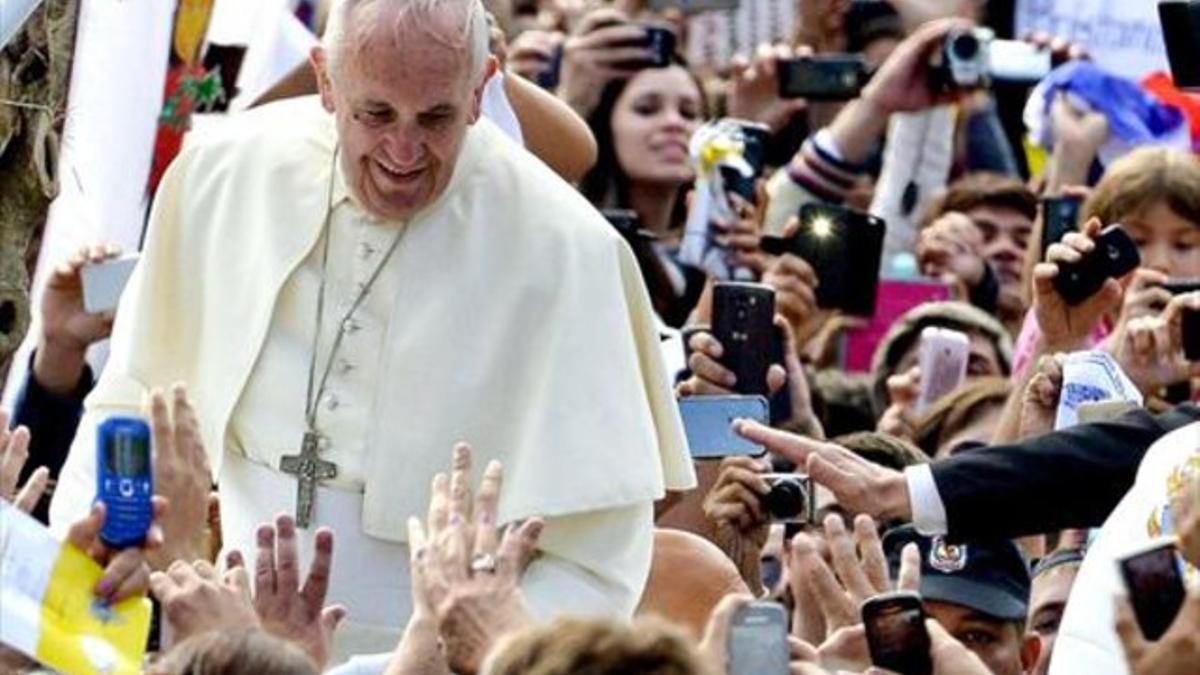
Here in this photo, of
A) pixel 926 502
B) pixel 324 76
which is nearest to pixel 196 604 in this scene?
pixel 324 76

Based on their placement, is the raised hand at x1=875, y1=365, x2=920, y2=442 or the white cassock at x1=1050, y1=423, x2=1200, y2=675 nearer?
the white cassock at x1=1050, y1=423, x2=1200, y2=675

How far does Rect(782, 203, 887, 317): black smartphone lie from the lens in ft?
38.4

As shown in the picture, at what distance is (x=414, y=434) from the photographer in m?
8.66

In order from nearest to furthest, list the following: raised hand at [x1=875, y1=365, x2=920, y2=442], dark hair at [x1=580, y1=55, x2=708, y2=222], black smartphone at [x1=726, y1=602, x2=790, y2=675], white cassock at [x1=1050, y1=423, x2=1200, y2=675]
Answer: black smartphone at [x1=726, y1=602, x2=790, y2=675], white cassock at [x1=1050, y1=423, x2=1200, y2=675], raised hand at [x1=875, y1=365, x2=920, y2=442], dark hair at [x1=580, y1=55, x2=708, y2=222]

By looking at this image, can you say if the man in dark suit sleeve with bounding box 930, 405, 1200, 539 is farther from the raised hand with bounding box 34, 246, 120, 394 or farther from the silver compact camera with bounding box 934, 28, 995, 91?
the silver compact camera with bounding box 934, 28, 995, 91

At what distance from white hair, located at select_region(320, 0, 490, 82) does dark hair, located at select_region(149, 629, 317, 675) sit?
1664 mm

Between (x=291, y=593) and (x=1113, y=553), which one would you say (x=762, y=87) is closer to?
(x=1113, y=553)

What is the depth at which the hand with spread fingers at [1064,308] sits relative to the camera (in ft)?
34.2

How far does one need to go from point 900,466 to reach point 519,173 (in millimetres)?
1438

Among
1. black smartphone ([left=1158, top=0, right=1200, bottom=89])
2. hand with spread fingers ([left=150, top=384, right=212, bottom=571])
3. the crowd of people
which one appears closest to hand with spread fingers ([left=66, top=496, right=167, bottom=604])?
the crowd of people

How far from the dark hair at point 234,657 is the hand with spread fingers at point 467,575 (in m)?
0.37

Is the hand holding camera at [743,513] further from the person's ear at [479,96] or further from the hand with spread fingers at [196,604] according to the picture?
the hand with spread fingers at [196,604]

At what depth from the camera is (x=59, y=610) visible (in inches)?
291

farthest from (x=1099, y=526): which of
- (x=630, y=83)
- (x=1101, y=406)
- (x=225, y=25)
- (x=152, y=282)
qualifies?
(x=630, y=83)
